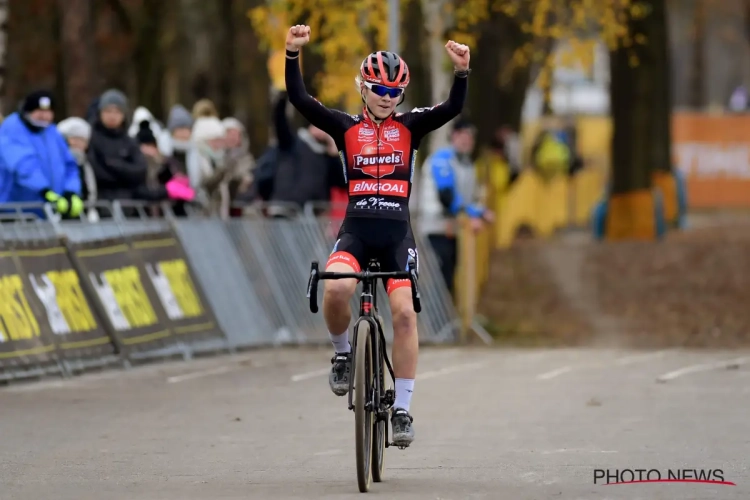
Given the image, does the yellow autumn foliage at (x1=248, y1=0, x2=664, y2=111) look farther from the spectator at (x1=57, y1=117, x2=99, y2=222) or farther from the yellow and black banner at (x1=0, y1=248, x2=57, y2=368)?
the yellow and black banner at (x1=0, y1=248, x2=57, y2=368)

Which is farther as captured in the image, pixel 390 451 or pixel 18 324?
pixel 18 324

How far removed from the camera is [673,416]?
13.2 meters

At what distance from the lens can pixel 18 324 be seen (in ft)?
50.7

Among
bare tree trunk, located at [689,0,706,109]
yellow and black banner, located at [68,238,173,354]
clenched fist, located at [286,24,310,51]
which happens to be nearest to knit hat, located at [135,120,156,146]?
yellow and black banner, located at [68,238,173,354]

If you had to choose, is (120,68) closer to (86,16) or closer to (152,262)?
(86,16)

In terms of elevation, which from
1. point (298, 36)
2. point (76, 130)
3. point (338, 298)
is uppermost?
point (298, 36)

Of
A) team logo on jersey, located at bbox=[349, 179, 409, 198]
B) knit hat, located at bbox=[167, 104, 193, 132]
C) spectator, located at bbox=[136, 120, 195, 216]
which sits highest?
team logo on jersey, located at bbox=[349, 179, 409, 198]

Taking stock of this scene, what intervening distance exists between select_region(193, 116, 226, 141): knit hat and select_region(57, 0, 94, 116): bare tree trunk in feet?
18.8

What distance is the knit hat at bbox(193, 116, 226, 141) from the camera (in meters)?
20.5

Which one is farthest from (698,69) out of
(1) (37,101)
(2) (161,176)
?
(1) (37,101)

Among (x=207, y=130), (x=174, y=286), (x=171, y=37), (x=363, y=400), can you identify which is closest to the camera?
(x=363, y=400)

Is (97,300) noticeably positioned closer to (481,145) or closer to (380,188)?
(380,188)

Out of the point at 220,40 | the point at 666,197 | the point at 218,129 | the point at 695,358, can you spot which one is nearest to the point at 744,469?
the point at 695,358

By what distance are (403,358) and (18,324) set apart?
5.75 metres
